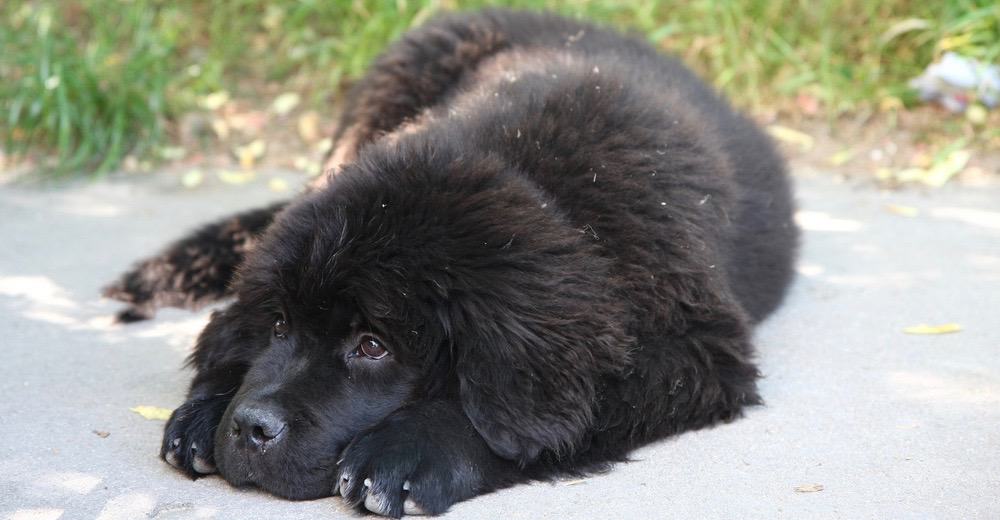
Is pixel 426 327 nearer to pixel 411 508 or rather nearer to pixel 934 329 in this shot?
pixel 411 508

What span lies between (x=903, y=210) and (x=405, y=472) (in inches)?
139

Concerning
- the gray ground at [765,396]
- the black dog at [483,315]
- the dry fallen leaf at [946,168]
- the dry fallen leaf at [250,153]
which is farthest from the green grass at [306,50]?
the black dog at [483,315]

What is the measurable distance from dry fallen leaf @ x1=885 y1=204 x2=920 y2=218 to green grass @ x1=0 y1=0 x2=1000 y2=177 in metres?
1.31

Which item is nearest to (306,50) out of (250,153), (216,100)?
(216,100)

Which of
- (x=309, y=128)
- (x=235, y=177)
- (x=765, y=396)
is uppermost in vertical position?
(x=765, y=396)

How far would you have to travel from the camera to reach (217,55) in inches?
301

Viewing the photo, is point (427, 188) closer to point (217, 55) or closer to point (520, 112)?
point (520, 112)

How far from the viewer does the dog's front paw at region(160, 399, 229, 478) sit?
3.05m

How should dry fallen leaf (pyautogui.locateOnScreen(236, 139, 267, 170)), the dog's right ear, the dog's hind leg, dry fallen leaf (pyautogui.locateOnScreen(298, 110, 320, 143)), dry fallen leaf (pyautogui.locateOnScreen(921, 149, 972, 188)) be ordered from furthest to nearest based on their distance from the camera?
dry fallen leaf (pyautogui.locateOnScreen(298, 110, 320, 143)), dry fallen leaf (pyautogui.locateOnScreen(236, 139, 267, 170)), dry fallen leaf (pyautogui.locateOnScreen(921, 149, 972, 188)), the dog's hind leg, the dog's right ear

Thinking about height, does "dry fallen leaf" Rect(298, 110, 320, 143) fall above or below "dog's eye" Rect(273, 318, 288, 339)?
below

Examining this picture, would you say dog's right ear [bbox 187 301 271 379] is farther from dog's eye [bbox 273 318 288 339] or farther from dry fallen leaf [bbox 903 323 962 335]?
dry fallen leaf [bbox 903 323 962 335]

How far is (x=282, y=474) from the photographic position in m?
2.88

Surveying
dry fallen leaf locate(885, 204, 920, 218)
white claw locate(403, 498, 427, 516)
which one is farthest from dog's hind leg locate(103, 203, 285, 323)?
dry fallen leaf locate(885, 204, 920, 218)

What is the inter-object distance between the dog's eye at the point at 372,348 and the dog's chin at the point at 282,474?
0.93 ft
